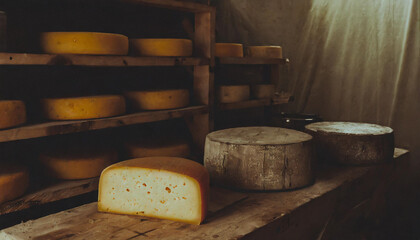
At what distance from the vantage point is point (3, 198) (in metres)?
1.60

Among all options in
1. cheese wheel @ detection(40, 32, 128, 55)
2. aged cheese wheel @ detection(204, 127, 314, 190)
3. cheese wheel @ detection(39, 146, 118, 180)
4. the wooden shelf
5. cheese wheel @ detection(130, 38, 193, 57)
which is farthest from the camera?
the wooden shelf

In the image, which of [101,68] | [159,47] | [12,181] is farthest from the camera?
[101,68]

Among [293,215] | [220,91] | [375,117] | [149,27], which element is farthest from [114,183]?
[375,117]

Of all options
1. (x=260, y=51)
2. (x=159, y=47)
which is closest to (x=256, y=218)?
(x=159, y=47)

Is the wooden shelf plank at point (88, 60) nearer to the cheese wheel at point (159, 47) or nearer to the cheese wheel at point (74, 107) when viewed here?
the cheese wheel at point (159, 47)

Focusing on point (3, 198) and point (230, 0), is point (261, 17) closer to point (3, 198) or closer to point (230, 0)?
point (230, 0)

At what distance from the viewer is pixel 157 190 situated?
1.19m

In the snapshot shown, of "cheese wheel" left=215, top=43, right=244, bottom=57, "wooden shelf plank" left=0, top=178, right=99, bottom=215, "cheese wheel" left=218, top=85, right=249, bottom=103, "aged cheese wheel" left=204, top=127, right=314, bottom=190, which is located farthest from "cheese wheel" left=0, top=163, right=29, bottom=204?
"cheese wheel" left=215, top=43, right=244, bottom=57

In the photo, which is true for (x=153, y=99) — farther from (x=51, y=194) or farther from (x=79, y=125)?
(x=51, y=194)

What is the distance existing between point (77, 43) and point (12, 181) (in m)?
0.71

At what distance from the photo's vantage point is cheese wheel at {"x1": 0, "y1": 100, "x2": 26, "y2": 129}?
5.24ft

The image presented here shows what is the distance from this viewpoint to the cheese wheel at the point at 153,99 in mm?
2180

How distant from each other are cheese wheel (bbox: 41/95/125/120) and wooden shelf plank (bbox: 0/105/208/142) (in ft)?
0.14

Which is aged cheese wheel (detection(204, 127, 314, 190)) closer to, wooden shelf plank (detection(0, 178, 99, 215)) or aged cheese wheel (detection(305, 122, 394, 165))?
aged cheese wheel (detection(305, 122, 394, 165))
